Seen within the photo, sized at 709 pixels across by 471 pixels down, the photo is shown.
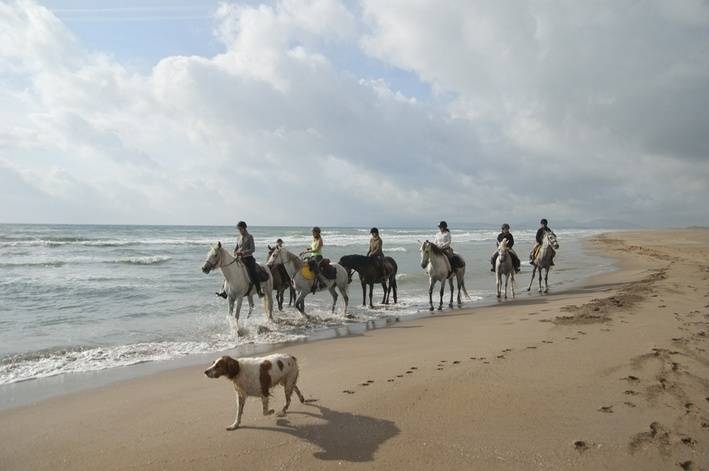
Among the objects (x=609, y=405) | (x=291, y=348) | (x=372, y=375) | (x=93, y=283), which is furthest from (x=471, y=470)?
(x=93, y=283)

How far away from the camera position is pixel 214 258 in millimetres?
10539

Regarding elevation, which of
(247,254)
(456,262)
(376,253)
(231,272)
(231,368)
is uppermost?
(247,254)

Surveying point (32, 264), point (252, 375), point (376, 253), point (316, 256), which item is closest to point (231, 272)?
point (316, 256)

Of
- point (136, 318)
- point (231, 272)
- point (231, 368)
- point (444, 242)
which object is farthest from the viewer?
point (444, 242)

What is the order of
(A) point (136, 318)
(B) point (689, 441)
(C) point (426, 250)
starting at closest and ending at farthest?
1. (B) point (689, 441)
2. (A) point (136, 318)
3. (C) point (426, 250)

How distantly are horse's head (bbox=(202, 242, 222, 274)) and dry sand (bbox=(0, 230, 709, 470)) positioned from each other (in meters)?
3.49

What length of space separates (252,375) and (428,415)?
1.94 m

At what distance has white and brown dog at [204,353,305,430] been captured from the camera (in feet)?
15.4

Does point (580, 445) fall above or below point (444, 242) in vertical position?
below

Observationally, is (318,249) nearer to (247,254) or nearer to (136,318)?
(247,254)

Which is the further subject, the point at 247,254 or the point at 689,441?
the point at 247,254

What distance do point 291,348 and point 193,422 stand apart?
408cm

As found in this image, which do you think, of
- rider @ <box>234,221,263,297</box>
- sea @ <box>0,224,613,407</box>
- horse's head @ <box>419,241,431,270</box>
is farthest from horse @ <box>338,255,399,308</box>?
rider @ <box>234,221,263,297</box>

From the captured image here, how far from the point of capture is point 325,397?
5477 millimetres
